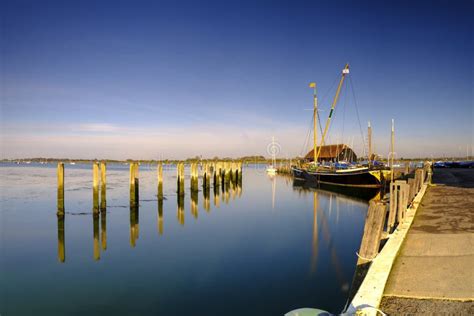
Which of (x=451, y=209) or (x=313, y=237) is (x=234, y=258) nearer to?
(x=313, y=237)

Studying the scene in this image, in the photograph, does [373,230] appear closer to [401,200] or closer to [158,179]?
[401,200]

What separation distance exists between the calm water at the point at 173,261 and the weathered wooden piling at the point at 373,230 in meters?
1.70

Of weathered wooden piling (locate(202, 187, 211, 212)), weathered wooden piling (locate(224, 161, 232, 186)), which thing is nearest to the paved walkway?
weathered wooden piling (locate(202, 187, 211, 212))

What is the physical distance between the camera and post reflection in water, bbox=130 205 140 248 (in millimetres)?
15886

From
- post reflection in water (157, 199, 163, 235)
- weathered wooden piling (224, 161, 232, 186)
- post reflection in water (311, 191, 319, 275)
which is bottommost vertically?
post reflection in water (311, 191, 319, 275)

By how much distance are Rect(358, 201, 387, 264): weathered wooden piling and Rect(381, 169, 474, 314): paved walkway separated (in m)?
0.59

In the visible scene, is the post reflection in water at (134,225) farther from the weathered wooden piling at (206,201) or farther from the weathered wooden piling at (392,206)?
the weathered wooden piling at (392,206)

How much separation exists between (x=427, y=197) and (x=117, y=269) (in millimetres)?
13717

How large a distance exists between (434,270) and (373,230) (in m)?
1.73

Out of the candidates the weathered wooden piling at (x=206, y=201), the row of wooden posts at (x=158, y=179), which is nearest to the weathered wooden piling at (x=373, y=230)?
the row of wooden posts at (x=158, y=179)

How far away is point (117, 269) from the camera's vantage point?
461 inches

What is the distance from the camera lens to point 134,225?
61.6ft

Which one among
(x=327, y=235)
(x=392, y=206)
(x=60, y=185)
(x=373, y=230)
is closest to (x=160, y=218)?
(x=60, y=185)

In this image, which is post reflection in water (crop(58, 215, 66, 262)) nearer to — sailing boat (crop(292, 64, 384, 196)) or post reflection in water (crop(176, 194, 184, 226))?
post reflection in water (crop(176, 194, 184, 226))
